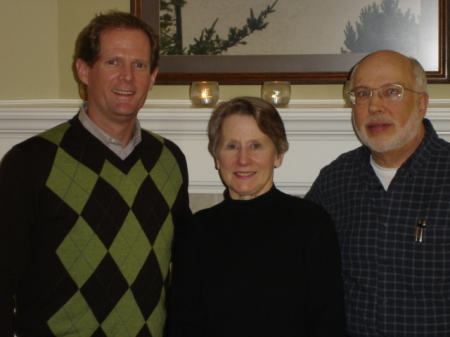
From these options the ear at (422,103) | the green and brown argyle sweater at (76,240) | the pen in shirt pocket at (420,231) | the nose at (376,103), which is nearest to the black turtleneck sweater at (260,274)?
the green and brown argyle sweater at (76,240)

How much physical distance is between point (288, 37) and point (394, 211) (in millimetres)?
927

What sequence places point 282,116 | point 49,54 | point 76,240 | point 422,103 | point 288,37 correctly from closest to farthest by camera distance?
point 76,240, point 422,103, point 282,116, point 288,37, point 49,54

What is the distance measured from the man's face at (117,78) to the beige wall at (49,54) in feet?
2.05

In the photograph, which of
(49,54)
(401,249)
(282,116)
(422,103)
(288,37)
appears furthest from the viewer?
(49,54)

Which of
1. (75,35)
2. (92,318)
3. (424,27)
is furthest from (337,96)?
(92,318)

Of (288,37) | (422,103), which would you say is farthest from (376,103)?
(288,37)

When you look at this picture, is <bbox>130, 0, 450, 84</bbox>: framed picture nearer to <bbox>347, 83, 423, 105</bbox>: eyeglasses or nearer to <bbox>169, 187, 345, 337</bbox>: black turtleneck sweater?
<bbox>347, 83, 423, 105</bbox>: eyeglasses

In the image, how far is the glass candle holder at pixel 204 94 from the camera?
2.07 meters

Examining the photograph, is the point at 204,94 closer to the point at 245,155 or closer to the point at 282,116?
the point at 282,116

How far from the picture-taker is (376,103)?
170 centimetres

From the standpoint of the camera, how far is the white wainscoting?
6.49ft

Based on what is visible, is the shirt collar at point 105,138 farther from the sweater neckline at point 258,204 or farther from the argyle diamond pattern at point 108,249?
the sweater neckline at point 258,204

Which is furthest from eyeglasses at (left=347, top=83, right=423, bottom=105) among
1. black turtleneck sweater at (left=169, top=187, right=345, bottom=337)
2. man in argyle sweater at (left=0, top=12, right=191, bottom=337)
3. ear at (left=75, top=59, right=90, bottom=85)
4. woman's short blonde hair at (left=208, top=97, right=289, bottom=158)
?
ear at (left=75, top=59, right=90, bottom=85)

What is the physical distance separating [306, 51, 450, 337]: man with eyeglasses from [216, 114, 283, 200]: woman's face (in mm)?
349
